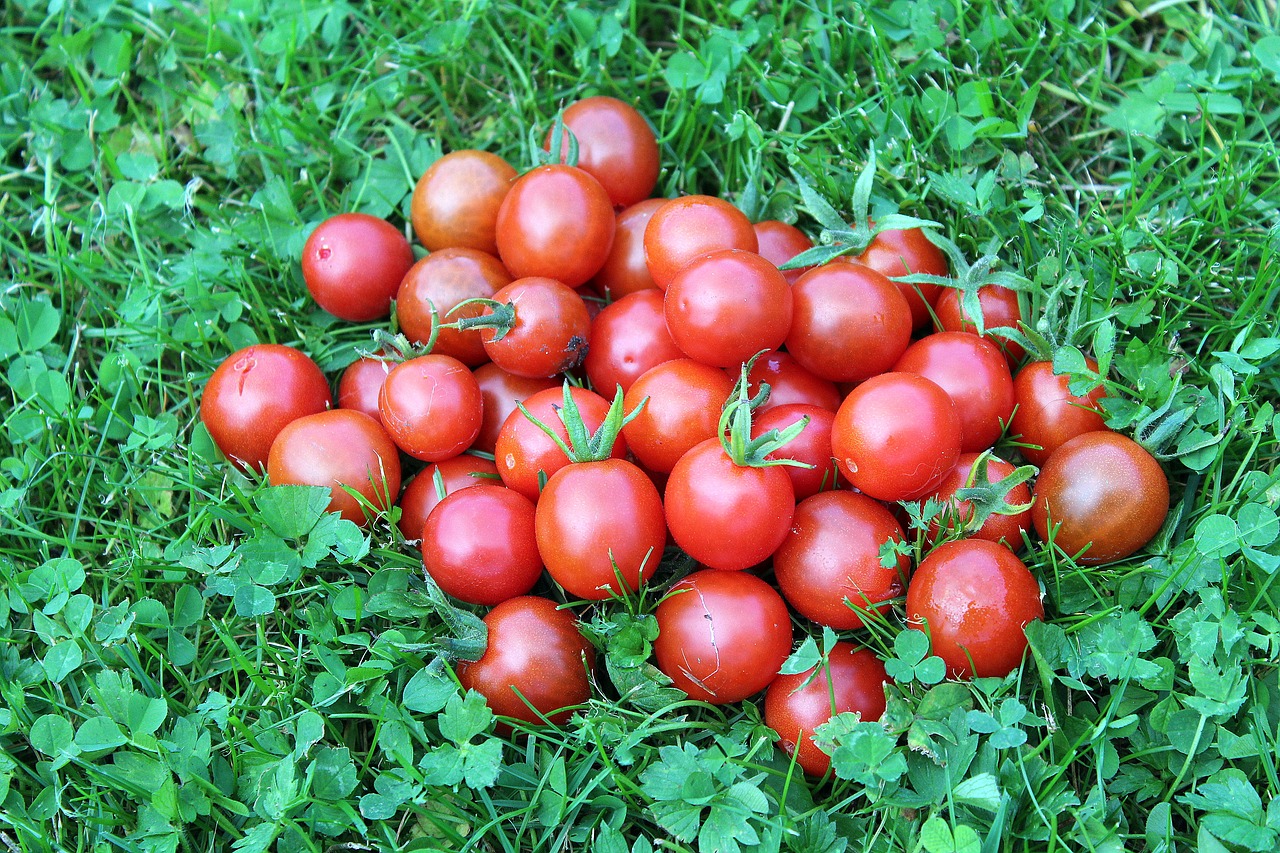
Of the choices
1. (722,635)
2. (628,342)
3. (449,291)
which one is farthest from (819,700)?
(449,291)

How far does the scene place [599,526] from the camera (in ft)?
7.60

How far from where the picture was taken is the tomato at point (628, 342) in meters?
2.70

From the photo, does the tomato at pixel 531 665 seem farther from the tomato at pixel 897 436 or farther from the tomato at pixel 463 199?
the tomato at pixel 463 199

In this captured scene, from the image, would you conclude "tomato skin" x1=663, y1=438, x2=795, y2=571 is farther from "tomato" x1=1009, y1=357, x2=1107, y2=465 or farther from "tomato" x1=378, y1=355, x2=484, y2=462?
"tomato" x1=1009, y1=357, x2=1107, y2=465

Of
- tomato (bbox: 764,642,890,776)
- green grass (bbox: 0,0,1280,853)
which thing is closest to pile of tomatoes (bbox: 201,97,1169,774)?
tomato (bbox: 764,642,890,776)

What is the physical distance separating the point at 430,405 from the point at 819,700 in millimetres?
1214

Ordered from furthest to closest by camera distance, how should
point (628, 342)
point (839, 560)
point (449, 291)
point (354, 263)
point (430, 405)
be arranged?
point (354, 263), point (449, 291), point (628, 342), point (430, 405), point (839, 560)

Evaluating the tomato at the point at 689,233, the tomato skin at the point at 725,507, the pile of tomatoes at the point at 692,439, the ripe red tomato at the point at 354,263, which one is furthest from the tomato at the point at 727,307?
the ripe red tomato at the point at 354,263

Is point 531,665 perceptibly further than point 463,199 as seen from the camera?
No

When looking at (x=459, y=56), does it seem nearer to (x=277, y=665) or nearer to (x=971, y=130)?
(x=971, y=130)

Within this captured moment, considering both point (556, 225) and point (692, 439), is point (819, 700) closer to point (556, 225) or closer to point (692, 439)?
point (692, 439)

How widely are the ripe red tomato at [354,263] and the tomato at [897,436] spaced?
146 cm

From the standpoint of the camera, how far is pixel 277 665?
263 centimetres

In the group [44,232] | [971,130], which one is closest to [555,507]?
[971,130]
